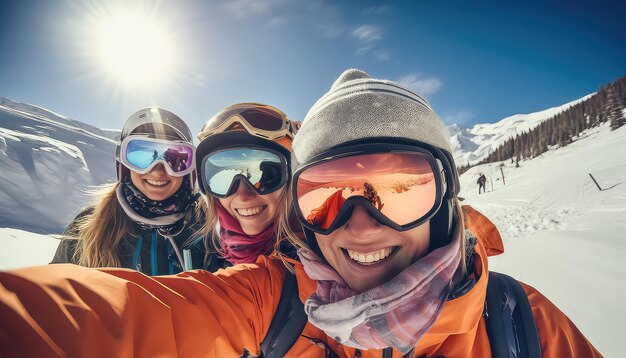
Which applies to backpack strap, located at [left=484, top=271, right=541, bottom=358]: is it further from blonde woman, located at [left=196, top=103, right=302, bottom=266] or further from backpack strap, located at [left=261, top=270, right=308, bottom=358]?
blonde woman, located at [left=196, top=103, right=302, bottom=266]

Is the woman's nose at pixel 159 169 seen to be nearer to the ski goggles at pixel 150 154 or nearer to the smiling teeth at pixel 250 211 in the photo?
the ski goggles at pixel 150 154

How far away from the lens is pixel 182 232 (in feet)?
9.35

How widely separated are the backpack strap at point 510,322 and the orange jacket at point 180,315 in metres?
0.07

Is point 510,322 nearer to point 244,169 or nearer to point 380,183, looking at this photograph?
point 380,183

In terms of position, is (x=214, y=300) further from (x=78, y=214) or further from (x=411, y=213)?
(x=78, y=214)

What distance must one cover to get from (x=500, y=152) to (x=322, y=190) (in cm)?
6756

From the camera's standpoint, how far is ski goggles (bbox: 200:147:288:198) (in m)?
2.36

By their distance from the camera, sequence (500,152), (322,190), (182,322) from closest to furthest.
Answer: (182,322) → (322,190) → (500,152)

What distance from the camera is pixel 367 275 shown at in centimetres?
128

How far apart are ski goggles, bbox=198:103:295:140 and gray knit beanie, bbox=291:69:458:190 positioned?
40.4 inches

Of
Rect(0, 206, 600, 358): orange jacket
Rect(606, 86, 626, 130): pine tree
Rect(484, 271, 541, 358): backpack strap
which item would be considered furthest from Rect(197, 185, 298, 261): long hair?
Rect(606, 86, 626, 130): pine tree

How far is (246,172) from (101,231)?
166cm

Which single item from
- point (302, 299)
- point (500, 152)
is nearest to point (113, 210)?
point (302, 299)

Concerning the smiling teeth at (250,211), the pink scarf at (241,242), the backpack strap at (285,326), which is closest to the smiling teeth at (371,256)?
the backpack strap at (285,326)
